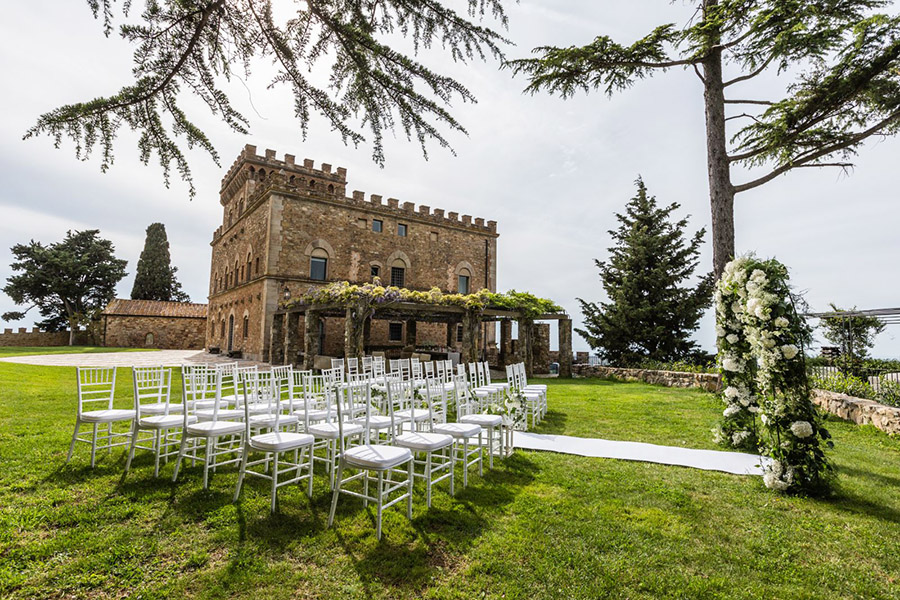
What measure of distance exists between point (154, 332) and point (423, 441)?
35515 mm

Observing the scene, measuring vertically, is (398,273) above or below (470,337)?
above

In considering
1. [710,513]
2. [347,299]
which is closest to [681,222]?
[347,299]

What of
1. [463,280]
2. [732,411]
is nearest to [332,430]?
[732,411]

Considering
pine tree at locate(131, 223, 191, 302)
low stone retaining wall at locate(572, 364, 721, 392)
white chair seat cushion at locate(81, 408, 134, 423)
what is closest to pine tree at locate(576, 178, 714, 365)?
low stone retaining wall at locate(572, 364, 721, 392)

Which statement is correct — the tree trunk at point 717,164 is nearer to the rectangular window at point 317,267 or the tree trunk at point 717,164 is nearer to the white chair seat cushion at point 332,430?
the white chair seat cushion at point 332,430

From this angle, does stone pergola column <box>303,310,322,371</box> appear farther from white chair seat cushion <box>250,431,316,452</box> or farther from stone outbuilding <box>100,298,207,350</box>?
stone outbuilding <box>100,298,207,350</box>

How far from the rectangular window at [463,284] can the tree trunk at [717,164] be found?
16.4m

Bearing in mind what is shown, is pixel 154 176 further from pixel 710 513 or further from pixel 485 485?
pixel 710 513

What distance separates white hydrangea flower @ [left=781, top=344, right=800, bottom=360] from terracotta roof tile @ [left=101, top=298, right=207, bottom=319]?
36.0 metres

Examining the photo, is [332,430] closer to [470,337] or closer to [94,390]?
[94,390]

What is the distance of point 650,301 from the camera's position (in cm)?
1736

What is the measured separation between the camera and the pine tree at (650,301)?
55.0 ft

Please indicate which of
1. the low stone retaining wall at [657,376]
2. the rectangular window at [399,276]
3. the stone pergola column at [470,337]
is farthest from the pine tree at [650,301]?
the rectangular window at [399,276]

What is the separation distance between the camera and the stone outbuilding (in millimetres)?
30719
